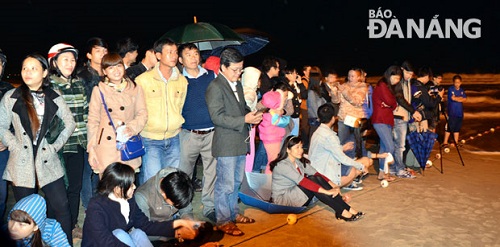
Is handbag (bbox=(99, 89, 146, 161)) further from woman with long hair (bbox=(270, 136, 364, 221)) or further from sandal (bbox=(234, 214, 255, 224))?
woman with long hair (bbox=(270, 136, 364, 221))

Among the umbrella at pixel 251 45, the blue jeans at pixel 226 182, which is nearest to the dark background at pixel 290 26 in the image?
the umbrella at pixel 251 45

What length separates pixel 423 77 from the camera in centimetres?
835

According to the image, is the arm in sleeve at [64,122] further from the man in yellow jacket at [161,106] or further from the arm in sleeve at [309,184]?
the arm in sleeve at [309,184]

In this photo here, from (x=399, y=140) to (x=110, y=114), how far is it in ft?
15.6

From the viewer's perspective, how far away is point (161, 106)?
5.33 meters

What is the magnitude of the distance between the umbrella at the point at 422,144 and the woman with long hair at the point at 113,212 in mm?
5113

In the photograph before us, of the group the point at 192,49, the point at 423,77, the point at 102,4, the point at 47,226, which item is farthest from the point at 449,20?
the point at 47,226

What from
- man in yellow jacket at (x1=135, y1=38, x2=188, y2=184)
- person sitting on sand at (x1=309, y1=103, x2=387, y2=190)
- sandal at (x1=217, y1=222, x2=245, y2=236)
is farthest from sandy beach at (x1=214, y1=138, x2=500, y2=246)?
man in yellow jacket at (x1=135, y1=38, x2=188, y2=184)

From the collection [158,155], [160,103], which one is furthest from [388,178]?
[160,103]

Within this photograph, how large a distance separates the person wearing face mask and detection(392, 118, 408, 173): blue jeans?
4773 mm

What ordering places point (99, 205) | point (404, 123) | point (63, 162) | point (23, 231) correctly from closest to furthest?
point (23, 231) < point (99, 205) < point (63, 162) < point (404, 123)

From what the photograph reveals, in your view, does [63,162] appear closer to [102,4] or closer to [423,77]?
[423,77]

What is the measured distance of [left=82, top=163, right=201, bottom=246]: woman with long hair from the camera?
3.65m

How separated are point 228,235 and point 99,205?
199 cm
